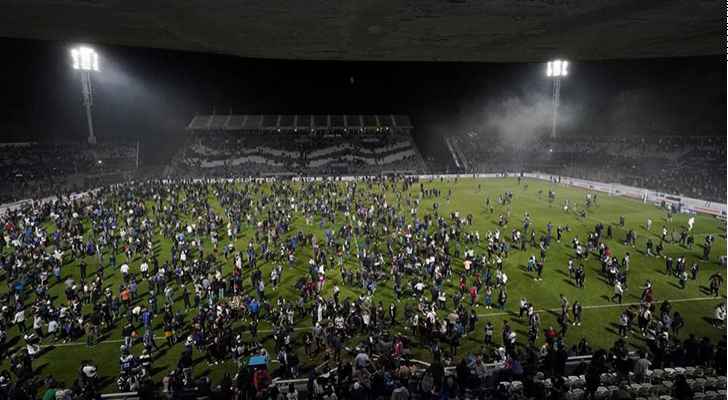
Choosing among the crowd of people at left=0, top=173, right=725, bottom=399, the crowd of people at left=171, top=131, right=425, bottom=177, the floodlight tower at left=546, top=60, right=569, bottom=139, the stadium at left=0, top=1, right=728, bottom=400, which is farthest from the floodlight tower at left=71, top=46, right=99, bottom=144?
the floodlight tower at left=546, top=60, right=569, bottom=139

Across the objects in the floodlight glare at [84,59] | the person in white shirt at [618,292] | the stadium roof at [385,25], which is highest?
the floodlight glare at [84,59]

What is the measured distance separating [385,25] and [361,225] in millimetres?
29138

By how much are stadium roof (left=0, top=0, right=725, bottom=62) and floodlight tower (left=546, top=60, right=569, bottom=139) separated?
6717 centimetres

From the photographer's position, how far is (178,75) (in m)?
82.4

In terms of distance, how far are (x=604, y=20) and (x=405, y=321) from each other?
15.8m

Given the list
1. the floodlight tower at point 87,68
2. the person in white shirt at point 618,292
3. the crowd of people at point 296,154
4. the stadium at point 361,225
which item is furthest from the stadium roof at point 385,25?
the floodlight tower at point 87,68

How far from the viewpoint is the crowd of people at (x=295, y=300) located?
13.3 meters

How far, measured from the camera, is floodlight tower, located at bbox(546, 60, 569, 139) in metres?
71.0

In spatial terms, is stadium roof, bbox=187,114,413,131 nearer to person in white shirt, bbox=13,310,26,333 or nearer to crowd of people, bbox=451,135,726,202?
crowd of people, bbox=451,135,726,202

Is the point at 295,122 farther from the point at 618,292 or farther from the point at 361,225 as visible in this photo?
the point at 618,292

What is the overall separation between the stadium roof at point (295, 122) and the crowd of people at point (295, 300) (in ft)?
158

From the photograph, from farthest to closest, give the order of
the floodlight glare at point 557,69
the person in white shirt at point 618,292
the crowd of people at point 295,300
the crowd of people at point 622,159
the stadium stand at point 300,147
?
the stadium stand at point 300,147
the floodlight glare at point 557,69
the crowd of people at point 622,159
the person in white shirt at point 618,292
the crowd of people at point 295,300

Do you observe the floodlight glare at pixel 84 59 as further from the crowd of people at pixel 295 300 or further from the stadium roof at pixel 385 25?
the stadium roof at pixel 385 25

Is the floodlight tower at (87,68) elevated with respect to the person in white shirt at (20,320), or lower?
elevated
